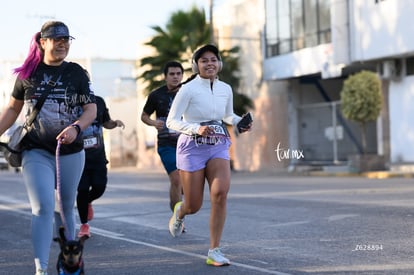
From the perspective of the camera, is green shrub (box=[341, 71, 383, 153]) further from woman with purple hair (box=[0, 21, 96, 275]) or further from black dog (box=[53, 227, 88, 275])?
black dog (box=[53, 227, 88, 275])

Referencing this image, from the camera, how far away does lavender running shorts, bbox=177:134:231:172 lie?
21.1ft

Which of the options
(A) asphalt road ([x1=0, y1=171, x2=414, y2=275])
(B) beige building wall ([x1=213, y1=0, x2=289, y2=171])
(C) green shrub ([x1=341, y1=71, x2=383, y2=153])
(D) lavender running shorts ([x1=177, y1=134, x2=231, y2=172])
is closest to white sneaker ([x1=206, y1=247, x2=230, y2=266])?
(A) asphalt road ([x1=0, y1=171, x2=414, y2=275])

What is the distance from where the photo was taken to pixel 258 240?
316 inches

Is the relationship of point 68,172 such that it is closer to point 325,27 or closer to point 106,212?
point 106,212

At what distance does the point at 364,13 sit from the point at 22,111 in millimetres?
23749

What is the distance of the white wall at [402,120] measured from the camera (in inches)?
1072

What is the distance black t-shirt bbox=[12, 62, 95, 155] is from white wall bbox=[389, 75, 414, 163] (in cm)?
2309

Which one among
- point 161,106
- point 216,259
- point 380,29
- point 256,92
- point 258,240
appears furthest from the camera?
point 256,92

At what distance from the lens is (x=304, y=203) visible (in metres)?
12.7

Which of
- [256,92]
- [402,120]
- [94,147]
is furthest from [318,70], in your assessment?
[94,147]

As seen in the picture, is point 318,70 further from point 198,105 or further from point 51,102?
point 51,102

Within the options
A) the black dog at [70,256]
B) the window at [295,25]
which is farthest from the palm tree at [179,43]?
the black dog at [70,256]

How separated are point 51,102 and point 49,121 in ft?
0.45

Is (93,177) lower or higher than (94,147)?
lower
